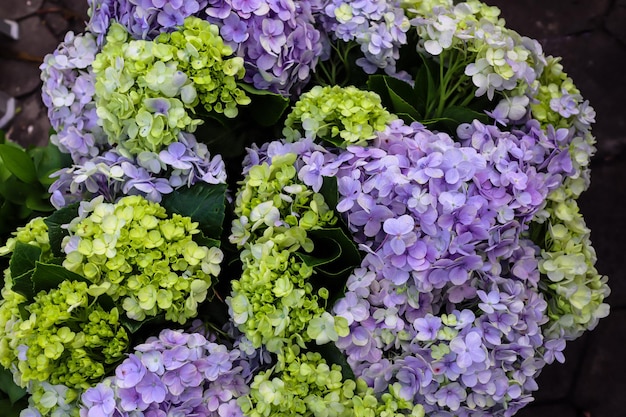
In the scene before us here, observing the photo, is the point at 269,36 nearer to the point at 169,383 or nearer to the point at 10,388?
the point at 169,383

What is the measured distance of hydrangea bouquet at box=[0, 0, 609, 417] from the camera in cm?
94

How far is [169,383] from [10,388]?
0.48 m

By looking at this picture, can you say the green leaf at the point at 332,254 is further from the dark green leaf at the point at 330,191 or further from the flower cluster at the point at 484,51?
the flower cluster at the point at 484,51

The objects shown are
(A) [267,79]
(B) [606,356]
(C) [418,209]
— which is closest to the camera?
(C) [418,209]

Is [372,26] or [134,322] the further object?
[372,26]

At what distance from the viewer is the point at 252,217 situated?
0.98 metres

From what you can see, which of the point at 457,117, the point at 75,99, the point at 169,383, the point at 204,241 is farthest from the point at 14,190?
the point at 457,117

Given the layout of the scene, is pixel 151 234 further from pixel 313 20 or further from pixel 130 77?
pixel 313 20

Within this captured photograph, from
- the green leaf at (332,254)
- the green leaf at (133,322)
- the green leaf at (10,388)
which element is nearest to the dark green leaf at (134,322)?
the green leaf at (133,322)

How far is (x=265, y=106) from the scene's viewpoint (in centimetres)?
116

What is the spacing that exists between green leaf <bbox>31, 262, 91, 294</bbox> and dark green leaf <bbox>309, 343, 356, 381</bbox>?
0.38m

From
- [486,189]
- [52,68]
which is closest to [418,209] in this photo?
[486,189]

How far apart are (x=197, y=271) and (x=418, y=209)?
345mm

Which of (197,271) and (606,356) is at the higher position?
(197,271)
